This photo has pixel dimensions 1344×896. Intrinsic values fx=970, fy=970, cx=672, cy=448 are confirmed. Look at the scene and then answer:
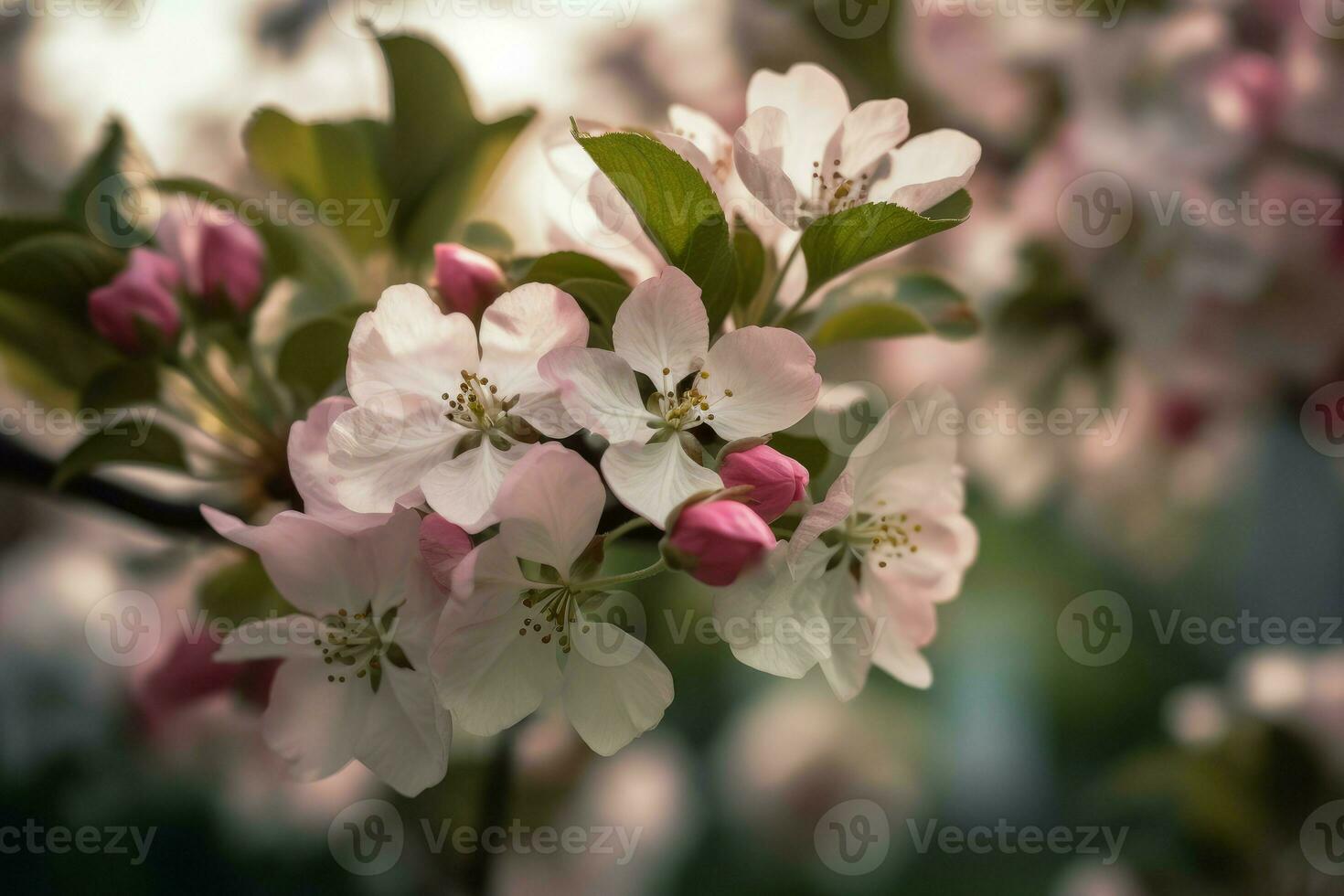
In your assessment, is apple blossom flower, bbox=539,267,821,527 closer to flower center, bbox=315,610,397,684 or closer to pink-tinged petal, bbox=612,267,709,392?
pink-tinged petal, bbox=612,267,709,392

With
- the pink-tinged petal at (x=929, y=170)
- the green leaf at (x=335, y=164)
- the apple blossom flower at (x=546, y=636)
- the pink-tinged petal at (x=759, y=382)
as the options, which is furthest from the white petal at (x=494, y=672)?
the green leaf at (x=335, y=164)

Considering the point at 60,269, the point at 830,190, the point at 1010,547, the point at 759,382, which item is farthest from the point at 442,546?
the point at 1010,547

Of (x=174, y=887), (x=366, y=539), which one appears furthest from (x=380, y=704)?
(x=174, y=887)

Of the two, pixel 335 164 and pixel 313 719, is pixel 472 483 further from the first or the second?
pixel 335 164

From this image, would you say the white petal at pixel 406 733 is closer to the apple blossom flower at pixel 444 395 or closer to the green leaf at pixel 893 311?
the apple blossom flower at pixel 444 395

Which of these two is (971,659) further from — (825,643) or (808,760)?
(825,643)

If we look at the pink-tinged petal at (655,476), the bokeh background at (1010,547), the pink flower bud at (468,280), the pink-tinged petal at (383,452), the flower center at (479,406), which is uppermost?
the pink flower bud at (468,280)
